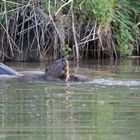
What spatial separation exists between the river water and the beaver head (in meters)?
0.51

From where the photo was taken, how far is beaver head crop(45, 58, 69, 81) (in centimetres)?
1111

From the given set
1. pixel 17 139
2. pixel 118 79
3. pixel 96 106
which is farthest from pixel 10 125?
pixel 118 79

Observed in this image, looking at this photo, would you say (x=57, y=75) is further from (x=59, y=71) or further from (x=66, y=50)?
(x=66, y=50)

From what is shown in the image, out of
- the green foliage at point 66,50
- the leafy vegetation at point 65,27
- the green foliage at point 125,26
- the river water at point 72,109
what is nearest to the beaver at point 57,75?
the river water at point 72,109

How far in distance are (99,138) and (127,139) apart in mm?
214

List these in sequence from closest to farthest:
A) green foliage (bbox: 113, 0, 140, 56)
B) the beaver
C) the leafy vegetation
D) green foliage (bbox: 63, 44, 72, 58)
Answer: the beaver → the leafy vegetation → green foliage (bbox: 63, 44, 72, 58) → green foliage (bbox: 113, 0, 140, 56)

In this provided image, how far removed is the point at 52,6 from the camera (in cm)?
1519

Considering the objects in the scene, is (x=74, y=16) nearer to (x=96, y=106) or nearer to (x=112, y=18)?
(x=112, y=18)

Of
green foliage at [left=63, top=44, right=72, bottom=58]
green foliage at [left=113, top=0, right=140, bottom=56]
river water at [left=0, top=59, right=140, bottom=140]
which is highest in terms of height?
green foliage at [left=113, top=0, right=140, bottom=56]

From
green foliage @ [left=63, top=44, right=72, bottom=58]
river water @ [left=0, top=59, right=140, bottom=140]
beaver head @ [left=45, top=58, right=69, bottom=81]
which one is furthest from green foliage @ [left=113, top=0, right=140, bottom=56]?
beaver head @ [left=45, top=58, right=69, bottom=81]

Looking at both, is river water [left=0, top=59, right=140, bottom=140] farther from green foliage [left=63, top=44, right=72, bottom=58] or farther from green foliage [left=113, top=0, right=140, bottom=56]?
green foliage [left=113, top=0, right=140, bottom=56]

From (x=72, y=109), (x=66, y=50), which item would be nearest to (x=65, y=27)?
(x=66, y=50)

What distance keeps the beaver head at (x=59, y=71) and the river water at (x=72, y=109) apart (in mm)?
505

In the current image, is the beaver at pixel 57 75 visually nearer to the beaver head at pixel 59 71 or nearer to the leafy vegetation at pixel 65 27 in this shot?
the beaver head at pixel 59 71
